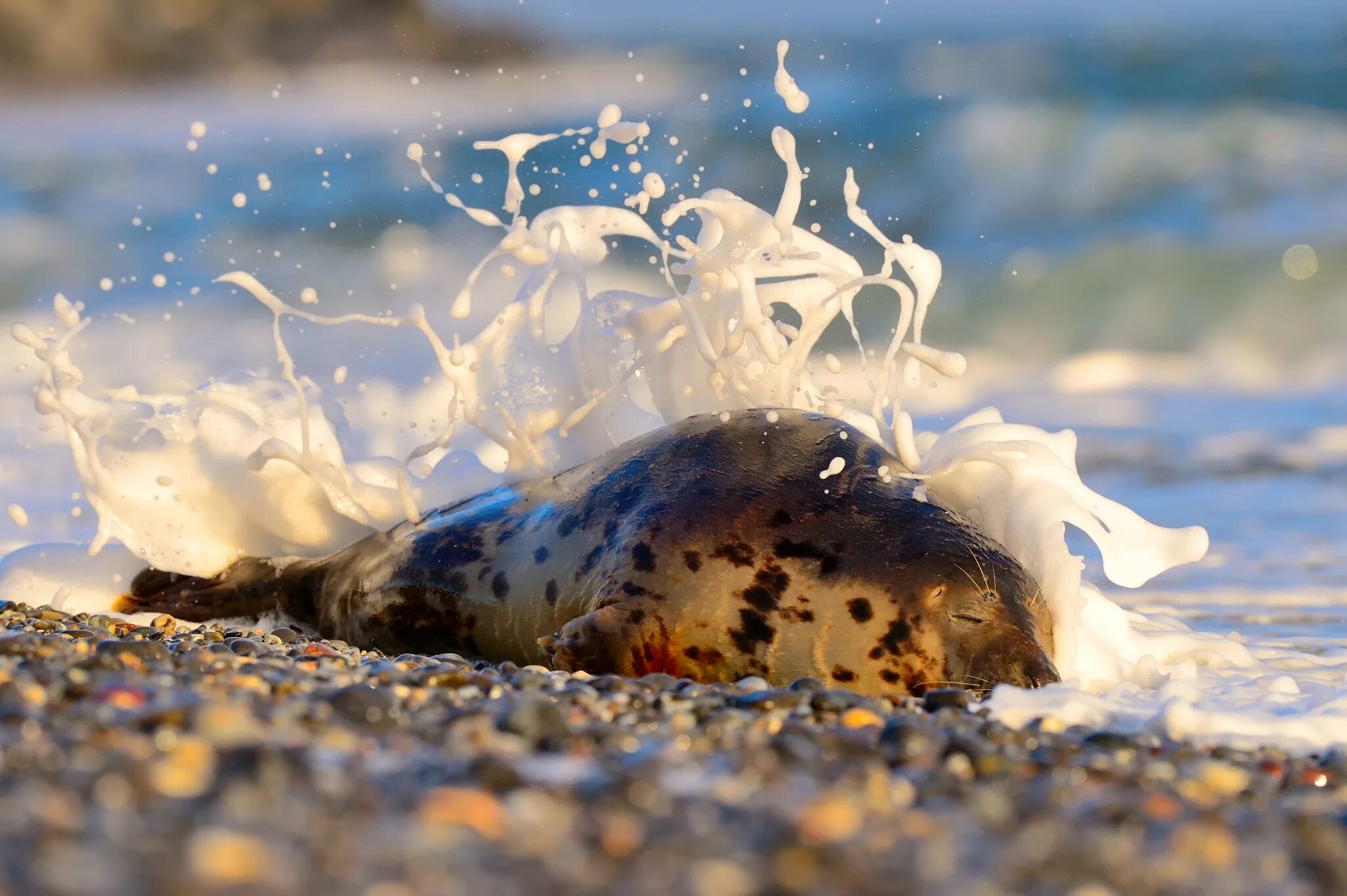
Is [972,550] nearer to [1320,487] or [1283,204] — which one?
[1320,487]

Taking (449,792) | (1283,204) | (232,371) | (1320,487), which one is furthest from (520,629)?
(1283,204)

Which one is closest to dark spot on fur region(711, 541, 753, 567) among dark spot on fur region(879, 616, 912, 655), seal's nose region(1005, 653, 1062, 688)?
dark spot on fur region(879, 616, 912, 655)

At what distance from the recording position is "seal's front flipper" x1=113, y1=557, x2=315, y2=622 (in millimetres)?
4535

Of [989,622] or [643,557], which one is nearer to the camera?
[989,622]

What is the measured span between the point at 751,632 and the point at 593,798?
177cm

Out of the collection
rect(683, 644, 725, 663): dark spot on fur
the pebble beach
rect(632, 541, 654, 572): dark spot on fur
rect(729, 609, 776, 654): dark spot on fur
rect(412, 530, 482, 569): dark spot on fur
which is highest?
the pebble beach

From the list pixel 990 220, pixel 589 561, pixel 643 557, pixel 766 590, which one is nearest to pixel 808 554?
pixel 766 590

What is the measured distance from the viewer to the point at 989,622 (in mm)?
3432

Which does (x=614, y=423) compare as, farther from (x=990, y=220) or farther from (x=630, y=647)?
(x=990, y=220)

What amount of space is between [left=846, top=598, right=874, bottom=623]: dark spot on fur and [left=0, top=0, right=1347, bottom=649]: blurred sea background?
252 cm

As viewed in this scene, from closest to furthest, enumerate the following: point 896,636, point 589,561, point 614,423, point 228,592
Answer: point 896,636
point 589,561
point 614,423
point 228,592

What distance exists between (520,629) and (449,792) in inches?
86.1

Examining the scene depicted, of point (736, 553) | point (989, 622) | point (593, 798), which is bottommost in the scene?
point (989, 622)

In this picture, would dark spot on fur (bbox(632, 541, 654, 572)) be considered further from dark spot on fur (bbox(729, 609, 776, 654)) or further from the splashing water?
the splashing water
